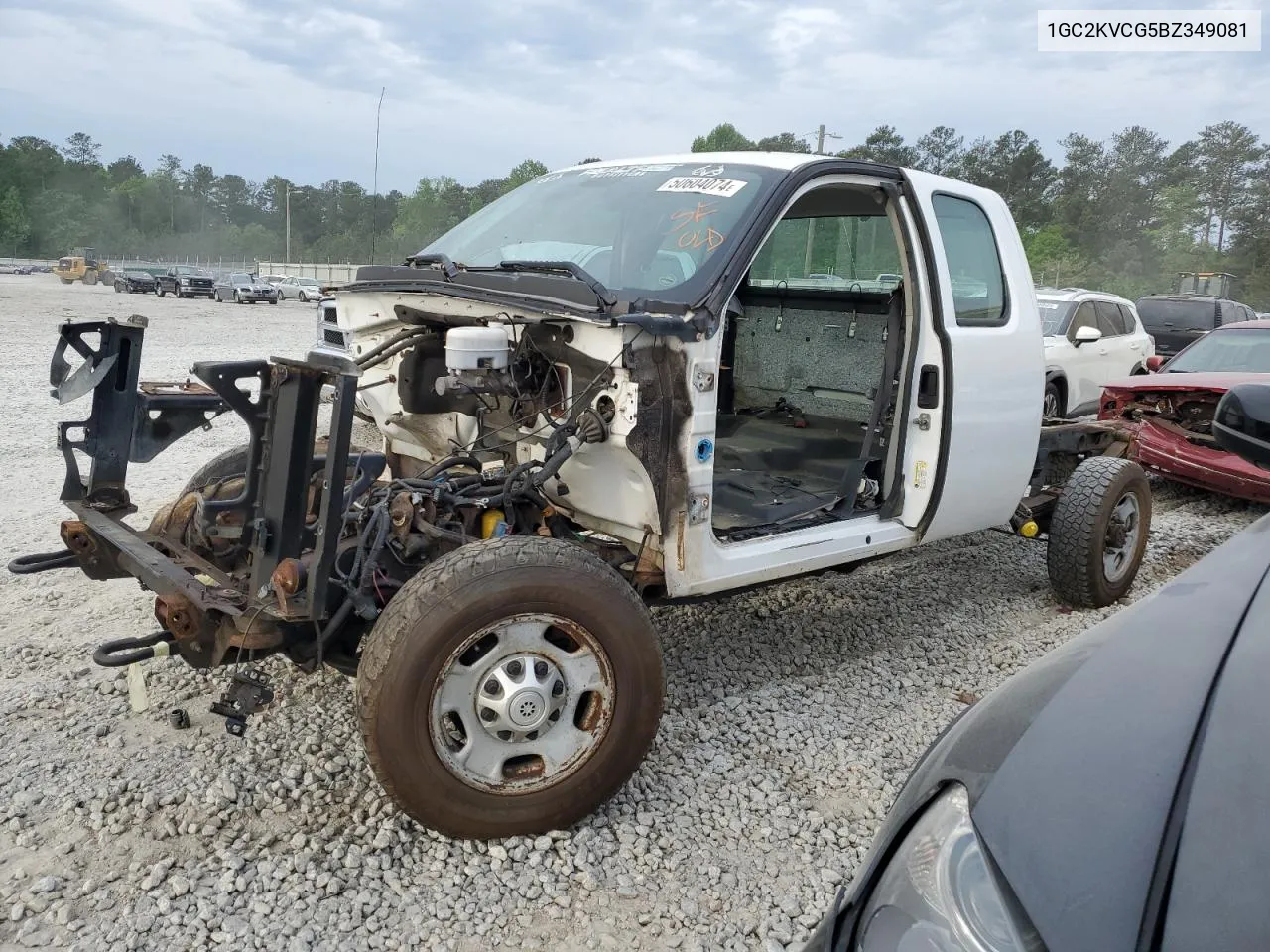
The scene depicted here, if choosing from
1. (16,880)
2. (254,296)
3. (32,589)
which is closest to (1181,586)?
(16,880)

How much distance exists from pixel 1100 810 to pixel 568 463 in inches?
95.0

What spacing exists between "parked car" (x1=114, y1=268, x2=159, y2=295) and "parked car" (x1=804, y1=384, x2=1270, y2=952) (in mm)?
47799

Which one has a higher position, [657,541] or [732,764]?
[657,541]

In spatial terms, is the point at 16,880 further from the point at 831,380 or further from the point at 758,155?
the point at 831,380

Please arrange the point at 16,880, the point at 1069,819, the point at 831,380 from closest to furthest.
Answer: the point at 1069,819
the point at 16,880
the point at 831,380

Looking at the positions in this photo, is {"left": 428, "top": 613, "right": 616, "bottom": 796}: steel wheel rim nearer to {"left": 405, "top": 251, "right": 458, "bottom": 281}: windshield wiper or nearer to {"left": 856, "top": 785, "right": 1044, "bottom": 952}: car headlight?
{"left": 856, "top": 785, "right": 1044, "bottom": 952}: car headlight

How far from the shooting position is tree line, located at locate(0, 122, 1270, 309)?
49906 mm

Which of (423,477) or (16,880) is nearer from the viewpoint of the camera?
(16,880)

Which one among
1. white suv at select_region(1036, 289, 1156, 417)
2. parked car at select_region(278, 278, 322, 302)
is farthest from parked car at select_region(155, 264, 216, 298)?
white suv at select_region(1036, 289, 1156, 417)

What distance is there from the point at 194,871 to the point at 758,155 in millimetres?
3247

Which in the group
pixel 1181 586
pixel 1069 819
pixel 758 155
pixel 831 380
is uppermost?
pixel 758 155

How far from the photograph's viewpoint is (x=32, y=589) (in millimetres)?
4598

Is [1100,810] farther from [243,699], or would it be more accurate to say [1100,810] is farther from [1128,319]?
[1128,319]

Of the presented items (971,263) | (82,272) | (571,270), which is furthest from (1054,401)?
(82,272)
